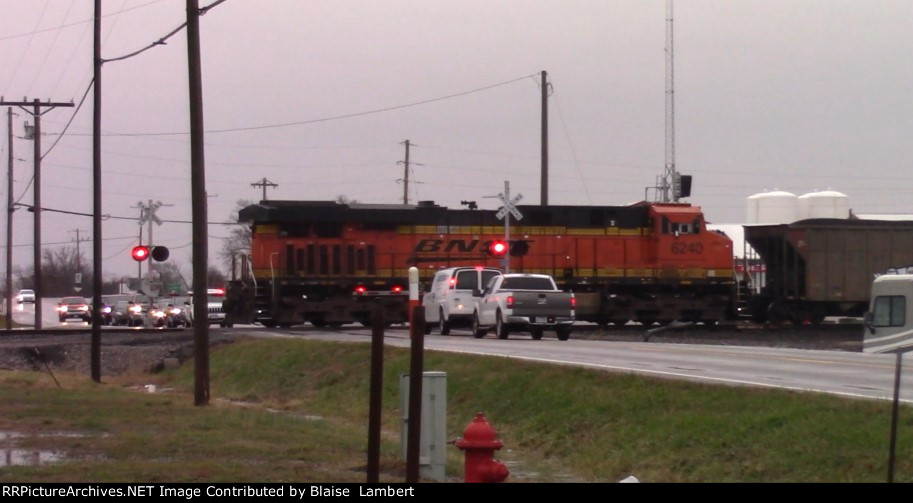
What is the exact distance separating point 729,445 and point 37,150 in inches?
1870

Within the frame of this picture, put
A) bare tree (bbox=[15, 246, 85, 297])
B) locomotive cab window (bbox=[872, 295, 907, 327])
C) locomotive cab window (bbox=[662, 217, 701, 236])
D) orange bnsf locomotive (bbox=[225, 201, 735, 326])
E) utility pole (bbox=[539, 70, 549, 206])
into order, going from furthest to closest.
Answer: bare tree (bbox=[15, 246, 85, 297])
utility pole (bbox=[539, 70, 549, 206])
locomotive cab window (bbox=[662, 217, 701, 236])
orange bnsf locomotive (bbox=[225, 201, 735, 326])
locomotive cab window (bbox=[872, 295, 907, 327])

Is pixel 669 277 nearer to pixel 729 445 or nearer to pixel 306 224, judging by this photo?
pixel 306 224

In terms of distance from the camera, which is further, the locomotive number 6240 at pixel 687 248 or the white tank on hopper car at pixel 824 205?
the white tank on hopper car at pixel 824 205

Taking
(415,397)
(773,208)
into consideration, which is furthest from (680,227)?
(773,208)

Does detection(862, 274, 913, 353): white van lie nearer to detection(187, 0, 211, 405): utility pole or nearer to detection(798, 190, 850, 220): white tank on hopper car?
detection(187, 0, 211, 405): utility pole

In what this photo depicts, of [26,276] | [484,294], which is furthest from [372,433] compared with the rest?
[26,276]

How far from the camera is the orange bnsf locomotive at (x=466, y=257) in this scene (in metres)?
41.7

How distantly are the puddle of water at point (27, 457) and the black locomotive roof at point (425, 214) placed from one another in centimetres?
2860

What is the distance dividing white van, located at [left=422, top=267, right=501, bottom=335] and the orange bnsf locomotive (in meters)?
5.50

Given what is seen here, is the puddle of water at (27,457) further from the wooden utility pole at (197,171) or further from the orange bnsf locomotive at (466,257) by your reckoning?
the orange bnsf locomotive at (466,257)

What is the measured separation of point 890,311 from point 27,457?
1246cm

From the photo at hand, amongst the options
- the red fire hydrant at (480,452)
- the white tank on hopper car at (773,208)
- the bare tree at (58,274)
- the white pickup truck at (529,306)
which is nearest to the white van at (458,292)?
the white pickup truck at (529,306)

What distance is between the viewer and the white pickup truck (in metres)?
30.9

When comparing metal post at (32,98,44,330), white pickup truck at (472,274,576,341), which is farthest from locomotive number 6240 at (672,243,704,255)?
metal post at (32,98,44,330)
